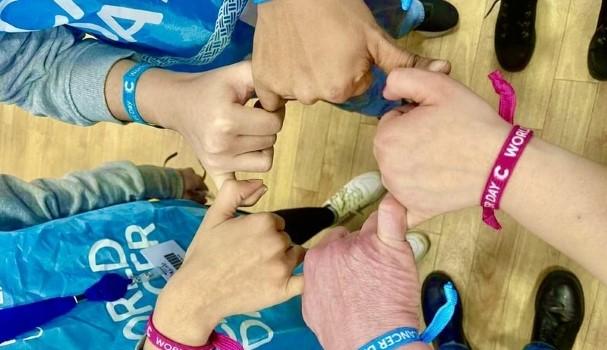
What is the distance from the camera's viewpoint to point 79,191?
42.4 inches

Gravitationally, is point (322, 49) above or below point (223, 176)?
above

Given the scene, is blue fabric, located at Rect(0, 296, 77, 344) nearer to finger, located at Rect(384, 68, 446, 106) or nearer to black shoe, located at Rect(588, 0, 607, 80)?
finger, located at Rect(384, 68, 446, 106)

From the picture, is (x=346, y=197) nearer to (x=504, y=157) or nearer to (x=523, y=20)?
(x=523, y=20)

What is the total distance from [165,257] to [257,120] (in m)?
0.41

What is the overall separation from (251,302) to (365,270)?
0.58 feet

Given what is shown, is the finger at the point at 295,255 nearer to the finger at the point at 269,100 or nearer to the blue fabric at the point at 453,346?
the finger at the point at 269,100

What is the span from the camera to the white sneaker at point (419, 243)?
1323mm

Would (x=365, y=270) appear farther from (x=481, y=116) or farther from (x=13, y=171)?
(x=13, y=171)

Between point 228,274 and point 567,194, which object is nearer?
point 567,194

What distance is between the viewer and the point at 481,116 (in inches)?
21.6

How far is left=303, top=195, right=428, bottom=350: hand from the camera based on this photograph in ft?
1.93

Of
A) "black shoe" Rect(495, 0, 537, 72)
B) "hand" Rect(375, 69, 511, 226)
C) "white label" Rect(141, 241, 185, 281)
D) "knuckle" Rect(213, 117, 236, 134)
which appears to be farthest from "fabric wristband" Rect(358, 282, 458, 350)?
"black shoe" Rect(495, 0, 537, 72)

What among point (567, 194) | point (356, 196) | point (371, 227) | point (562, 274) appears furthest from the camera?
point (356, 196)

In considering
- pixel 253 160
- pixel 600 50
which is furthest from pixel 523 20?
pixel 253 160
